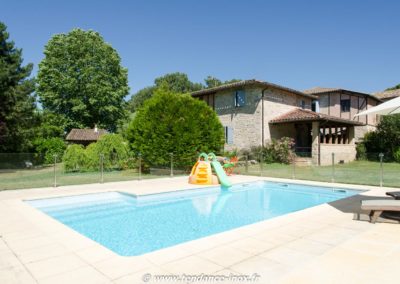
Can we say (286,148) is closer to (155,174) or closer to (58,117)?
(155,174)

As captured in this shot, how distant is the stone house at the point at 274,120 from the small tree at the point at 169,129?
278 inches

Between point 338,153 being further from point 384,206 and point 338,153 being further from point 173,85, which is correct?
point 173,85

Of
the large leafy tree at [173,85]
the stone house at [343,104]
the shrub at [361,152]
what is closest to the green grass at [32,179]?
the shrub at [361,152]

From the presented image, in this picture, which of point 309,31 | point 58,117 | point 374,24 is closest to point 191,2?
point 309,31

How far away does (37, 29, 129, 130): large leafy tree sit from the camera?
3062cm

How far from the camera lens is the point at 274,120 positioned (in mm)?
21469

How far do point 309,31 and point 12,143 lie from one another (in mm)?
20320

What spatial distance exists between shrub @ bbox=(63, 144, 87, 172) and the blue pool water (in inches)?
286

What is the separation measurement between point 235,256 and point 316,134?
58.9ft

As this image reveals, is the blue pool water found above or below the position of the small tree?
below

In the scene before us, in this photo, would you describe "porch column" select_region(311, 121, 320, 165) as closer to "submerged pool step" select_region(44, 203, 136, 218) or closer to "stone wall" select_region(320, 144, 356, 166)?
"stone wall" select_region(320, 144, 356, 166)

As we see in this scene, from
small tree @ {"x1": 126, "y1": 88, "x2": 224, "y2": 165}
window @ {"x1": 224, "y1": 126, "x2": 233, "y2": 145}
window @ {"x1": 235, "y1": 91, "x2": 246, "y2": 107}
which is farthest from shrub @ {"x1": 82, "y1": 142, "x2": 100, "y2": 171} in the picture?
window @ {"x1": 235, "y1": 91, "x2": 246, "y2": 107}

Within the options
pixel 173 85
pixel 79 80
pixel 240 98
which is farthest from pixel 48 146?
pixel 173 85

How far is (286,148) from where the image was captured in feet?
65.2
